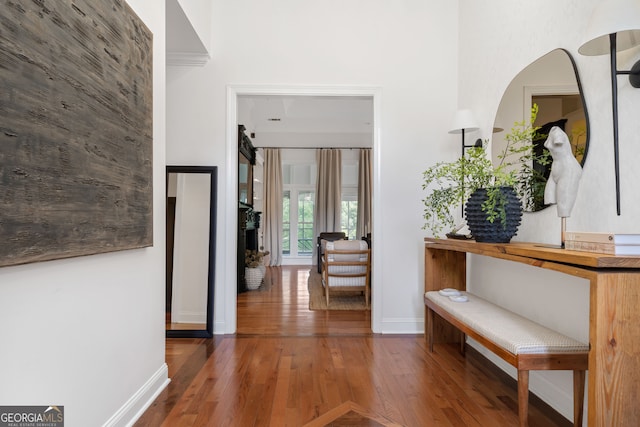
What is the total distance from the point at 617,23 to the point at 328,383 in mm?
2289

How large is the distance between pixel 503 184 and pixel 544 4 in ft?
3.56

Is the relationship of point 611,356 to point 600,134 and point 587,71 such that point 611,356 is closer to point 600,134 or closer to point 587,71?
point 600,134

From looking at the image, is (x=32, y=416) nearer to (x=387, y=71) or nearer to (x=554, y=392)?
(x=554, y=392)

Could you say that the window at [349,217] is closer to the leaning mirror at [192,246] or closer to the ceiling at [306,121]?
the ceiling at [306,121]

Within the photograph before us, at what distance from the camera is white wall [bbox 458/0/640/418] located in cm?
154

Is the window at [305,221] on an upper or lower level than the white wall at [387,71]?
lower

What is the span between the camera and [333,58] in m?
3.33

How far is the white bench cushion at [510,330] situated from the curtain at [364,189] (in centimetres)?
578

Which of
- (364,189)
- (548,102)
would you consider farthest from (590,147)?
(364,189)

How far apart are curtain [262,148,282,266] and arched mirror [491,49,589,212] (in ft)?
20.0

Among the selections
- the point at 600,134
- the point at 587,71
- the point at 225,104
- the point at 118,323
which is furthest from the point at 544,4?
the point at 118,323

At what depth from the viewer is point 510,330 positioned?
178 centimetres

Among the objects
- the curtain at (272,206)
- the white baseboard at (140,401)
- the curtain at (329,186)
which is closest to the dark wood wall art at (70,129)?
the white baseboard at (140,401)

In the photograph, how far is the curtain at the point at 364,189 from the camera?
323 inches
